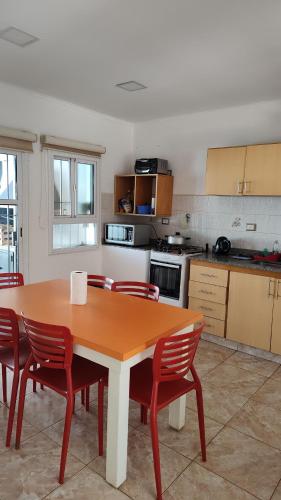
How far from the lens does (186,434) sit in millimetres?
2162

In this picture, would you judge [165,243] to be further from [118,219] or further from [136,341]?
[136,341]

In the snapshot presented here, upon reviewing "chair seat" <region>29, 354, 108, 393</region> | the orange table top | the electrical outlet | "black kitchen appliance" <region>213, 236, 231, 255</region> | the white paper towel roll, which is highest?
the electrical outlet

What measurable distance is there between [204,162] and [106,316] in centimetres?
291

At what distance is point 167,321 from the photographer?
195cm

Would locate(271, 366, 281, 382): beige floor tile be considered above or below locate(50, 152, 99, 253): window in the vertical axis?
below

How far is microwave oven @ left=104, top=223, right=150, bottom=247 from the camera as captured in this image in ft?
14.7

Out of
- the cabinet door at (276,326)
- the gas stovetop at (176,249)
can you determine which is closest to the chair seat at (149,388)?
the cabinet door at (276,326)

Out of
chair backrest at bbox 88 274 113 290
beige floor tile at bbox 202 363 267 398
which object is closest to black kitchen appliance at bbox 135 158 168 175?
chair backrest at bbox 88 274 113 290

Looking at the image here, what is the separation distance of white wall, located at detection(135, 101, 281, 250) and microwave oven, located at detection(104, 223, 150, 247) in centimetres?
30

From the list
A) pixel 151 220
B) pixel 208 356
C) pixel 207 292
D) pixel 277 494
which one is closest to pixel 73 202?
pixel 151 220

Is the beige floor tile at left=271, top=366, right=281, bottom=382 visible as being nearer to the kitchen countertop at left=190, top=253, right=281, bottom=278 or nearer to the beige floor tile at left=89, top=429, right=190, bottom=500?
the kitchen countertop at left=190, top=253, right=281, bottom=278

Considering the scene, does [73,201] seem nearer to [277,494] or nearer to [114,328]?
[114,328]

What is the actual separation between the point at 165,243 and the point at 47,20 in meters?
2.85

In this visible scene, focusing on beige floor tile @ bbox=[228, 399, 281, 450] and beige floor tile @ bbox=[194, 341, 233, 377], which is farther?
beige floor tile @ bbox=[194, 341, 233, 377]
